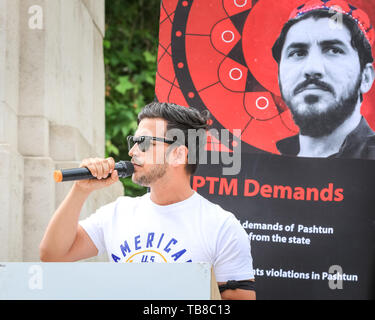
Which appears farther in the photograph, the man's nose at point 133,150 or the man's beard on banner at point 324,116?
the man's beard on banner at point 324,116

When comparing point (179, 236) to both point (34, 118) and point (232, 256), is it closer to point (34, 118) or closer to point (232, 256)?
point (232, 256)

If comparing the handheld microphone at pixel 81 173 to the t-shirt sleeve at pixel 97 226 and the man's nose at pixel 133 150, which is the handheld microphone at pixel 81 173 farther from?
the t-shirt sleeve at pixel 97 226

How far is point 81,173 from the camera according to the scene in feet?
7.66

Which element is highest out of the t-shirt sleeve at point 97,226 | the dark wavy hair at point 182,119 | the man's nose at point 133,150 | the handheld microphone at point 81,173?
the dark wavy hair at point 182,119

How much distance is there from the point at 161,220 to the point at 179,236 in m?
0.12

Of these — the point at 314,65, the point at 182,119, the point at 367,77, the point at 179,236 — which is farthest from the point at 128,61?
the point at 179,236

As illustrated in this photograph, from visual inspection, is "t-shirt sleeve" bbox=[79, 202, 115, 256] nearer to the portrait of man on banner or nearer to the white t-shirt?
the white t-shirt

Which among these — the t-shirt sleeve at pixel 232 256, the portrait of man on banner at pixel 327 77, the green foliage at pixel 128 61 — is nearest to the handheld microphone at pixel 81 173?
the t-shirt sleeve at pixel 232 256

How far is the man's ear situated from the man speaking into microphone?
52.4 inches

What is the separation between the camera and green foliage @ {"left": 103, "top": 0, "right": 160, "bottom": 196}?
7.11m

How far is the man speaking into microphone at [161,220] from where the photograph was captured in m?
2.54

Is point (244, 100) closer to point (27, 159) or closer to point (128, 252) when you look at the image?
point (27, 159)
